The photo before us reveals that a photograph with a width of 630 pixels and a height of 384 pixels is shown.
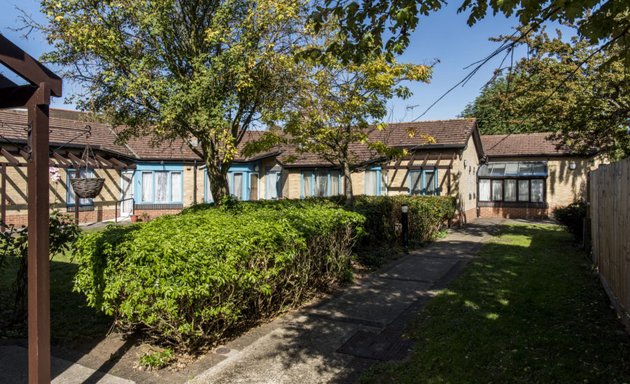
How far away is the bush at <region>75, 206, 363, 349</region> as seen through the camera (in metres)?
4.65

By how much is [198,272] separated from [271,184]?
21830 millimetres

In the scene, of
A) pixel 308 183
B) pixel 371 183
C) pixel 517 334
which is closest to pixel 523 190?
pixel 371 183

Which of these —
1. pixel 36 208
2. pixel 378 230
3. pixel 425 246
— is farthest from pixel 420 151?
pixel 36 208

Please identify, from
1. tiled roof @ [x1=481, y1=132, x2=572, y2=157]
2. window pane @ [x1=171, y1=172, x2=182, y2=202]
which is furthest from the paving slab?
tiled roof @ [x1=481, y1=132, x2=572, y2=157]

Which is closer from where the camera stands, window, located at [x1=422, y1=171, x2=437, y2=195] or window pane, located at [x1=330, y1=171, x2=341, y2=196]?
window, located at [x1=422, y1=171, x2=437, y2=195]

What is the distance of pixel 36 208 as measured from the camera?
3.66m

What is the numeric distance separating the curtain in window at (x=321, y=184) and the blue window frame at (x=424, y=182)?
176 inches

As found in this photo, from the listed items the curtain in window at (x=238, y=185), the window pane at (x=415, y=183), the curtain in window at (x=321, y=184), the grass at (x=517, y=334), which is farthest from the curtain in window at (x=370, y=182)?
the grass at (x=517, y=334)

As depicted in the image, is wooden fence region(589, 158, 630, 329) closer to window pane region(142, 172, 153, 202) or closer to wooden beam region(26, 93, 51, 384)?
wooden beam region(26, 93, 51, 384)

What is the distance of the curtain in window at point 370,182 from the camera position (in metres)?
22.7

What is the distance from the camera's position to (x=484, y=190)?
91.9 ft

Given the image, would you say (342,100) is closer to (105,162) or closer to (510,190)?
(105,162)

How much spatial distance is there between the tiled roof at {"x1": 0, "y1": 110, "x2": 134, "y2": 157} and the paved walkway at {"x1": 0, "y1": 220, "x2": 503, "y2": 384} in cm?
1339

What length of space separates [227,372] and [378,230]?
25.5 feet
